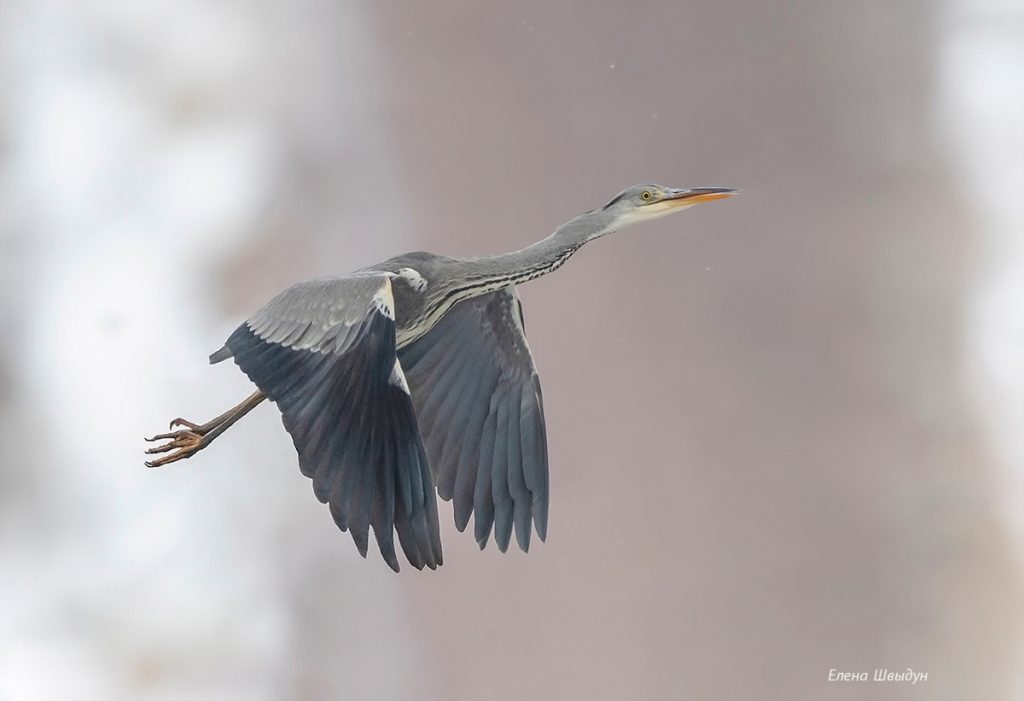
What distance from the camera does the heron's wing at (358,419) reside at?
164cm

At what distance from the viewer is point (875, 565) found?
2553 millimetres

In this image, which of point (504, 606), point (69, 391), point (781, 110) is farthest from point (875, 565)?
point (69, 391)

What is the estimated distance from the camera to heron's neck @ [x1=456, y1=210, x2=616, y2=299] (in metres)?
1.89

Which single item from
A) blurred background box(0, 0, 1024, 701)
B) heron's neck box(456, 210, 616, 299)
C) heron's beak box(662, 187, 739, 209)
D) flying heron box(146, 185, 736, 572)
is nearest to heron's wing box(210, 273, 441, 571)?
flying heron box(146, 185, 736, 572)

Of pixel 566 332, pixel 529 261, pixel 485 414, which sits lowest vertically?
pixel 485 414

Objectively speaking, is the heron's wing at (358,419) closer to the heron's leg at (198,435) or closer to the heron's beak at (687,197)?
the heron's leg at (198,435)

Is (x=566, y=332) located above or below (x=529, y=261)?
below

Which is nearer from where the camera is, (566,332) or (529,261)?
(529,261)

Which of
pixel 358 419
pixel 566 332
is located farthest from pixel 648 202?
pixel 566 332

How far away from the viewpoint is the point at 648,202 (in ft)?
6.36

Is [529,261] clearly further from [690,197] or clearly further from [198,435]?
[198,435]

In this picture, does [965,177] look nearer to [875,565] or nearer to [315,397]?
[875,565]

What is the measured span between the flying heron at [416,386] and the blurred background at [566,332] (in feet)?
1.66

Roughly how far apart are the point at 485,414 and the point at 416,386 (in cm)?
11
